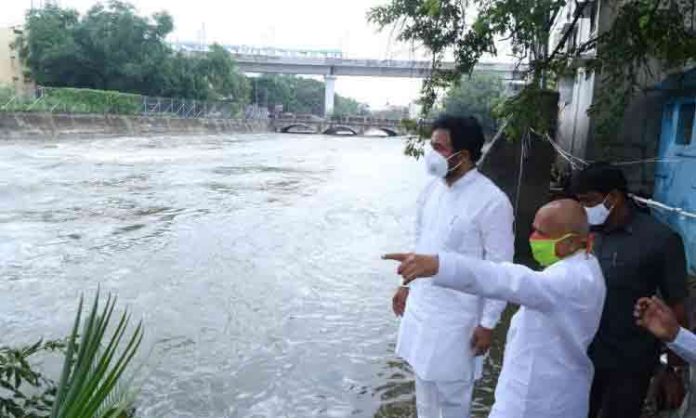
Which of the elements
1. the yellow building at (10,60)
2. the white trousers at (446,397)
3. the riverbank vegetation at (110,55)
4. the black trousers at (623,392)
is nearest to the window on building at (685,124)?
the black trousers at (623,392)

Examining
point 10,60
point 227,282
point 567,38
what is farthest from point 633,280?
point 10,60

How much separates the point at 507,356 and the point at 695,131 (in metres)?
5.42

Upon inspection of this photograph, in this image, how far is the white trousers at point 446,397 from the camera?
8.46ft

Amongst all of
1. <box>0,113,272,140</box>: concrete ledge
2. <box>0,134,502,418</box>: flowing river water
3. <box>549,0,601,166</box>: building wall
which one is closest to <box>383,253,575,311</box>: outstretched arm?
<box>0,134,502,418</box>: flowing river water

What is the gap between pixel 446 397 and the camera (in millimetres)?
2592

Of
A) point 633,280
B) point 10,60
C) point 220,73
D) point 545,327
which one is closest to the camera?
point 545,327

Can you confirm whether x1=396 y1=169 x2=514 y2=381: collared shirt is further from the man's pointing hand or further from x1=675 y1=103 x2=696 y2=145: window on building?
x1=675 y1=103 x2=696 y2=145: window on building

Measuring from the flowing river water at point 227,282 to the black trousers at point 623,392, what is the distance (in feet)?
5.86

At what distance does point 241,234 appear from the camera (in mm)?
11148

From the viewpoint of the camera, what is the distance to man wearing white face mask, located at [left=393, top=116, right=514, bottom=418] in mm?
2539

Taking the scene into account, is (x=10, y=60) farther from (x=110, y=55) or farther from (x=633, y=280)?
(x=633, y=280)

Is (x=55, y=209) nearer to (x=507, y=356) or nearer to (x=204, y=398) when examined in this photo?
(x=204, y=398)

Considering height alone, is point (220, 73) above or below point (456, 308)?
above

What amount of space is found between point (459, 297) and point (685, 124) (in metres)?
6.52
